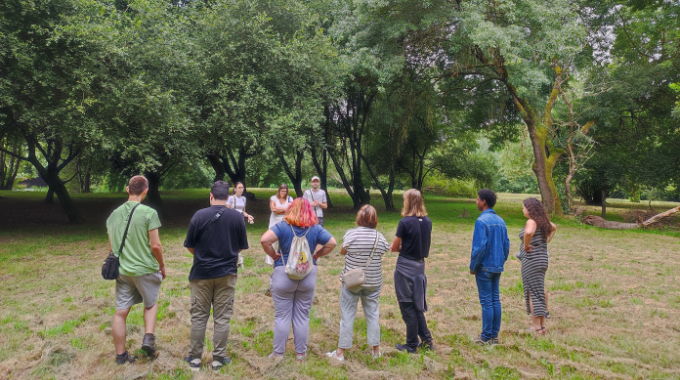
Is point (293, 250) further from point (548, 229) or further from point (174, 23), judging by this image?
point (174, 23)

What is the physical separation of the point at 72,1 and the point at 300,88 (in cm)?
753

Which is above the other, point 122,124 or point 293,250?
point 122,124

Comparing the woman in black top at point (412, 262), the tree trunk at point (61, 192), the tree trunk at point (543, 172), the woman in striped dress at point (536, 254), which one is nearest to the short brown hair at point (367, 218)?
A: the woman in black top at point (412, 262)

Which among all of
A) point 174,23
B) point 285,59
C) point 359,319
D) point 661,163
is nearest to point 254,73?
point 285,59

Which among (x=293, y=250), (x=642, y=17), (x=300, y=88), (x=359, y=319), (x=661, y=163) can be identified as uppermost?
(x=642, y=17)

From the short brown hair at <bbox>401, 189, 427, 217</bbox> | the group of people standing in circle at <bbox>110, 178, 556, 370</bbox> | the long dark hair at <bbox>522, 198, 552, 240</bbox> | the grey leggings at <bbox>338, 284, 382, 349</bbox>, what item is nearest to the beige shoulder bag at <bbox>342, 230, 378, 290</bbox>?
the group of people standing in circle at <bbox>110, 178, 556, 370</bbox>

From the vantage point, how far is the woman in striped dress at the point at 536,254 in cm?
501

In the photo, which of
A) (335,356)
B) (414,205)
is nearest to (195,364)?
(335,356)

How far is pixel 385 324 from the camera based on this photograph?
545cm

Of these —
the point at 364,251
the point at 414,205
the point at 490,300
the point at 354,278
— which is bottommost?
the point at 490,300

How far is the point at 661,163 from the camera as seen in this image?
1958 centimetres

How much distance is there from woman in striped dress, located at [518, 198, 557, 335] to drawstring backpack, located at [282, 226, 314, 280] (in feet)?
9.08

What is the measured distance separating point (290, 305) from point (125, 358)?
1707 millimetres

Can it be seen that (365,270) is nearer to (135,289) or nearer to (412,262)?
(412,262)
